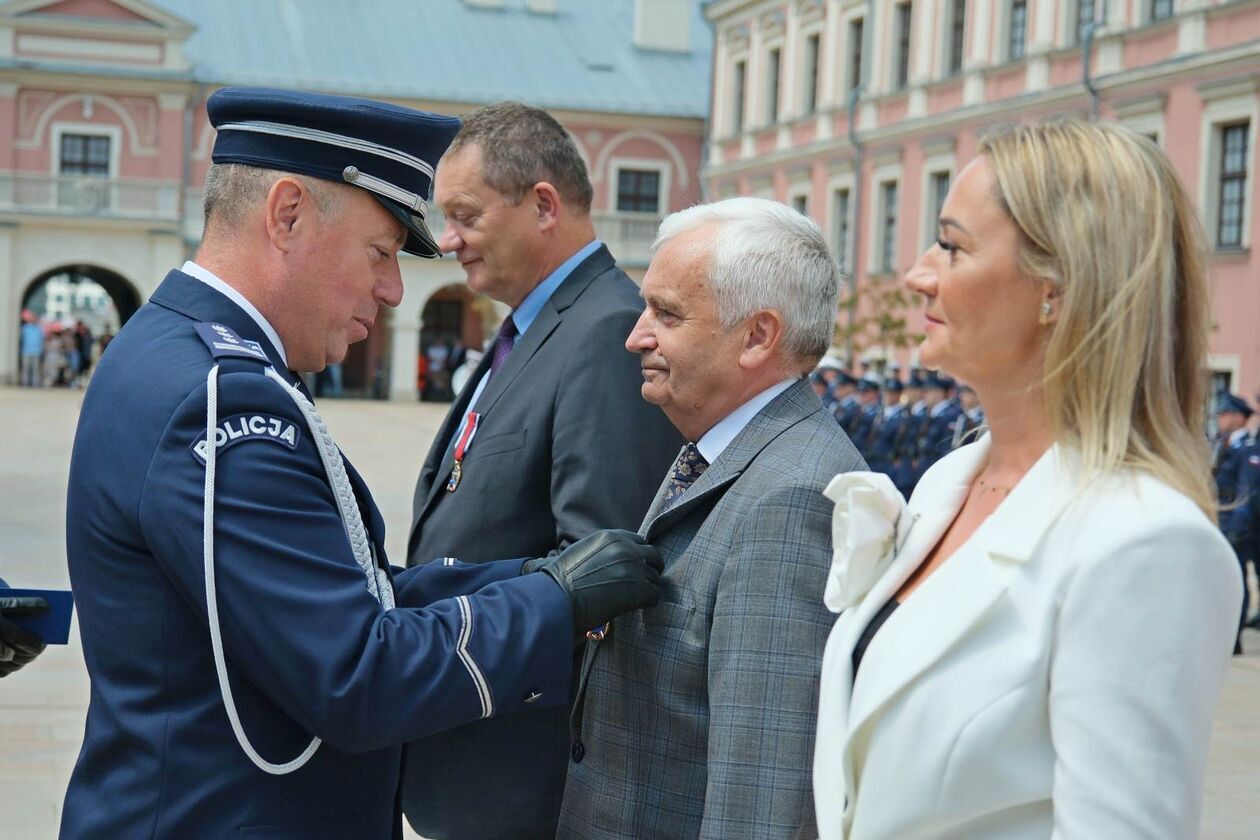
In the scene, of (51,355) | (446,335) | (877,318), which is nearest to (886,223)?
(877,318)

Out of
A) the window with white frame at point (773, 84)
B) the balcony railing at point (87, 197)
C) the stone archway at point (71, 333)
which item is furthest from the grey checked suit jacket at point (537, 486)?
the balcony railing at point (87, 197)

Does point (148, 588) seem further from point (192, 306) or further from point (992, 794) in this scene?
point (992, 794)

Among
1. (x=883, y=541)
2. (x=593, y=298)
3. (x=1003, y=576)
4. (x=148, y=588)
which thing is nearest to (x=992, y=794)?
(x=1003, y=576)

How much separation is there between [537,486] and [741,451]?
29.4 inches

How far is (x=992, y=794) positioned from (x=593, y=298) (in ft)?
5.84

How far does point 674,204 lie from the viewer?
1674 inches

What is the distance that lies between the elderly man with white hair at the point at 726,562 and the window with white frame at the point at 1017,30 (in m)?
25.3

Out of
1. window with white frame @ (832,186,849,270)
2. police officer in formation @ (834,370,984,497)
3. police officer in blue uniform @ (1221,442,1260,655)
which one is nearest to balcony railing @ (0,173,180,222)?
window with white frame @ (832,186,849,270)

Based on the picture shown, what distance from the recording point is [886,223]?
3105 cm

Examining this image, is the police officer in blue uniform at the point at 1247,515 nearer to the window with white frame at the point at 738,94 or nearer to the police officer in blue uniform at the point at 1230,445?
the police officer in blue uniform at the point at 1230,445

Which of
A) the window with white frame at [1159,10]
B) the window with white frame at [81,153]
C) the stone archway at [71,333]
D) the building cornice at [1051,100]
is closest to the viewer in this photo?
the building cornice at [1051,100]

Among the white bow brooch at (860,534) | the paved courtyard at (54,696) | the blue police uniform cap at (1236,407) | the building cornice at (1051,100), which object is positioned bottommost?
the paved courtyard at (54,696)

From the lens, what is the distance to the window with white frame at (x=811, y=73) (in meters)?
34.1

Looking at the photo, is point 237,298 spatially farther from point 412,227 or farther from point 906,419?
point 906,419
